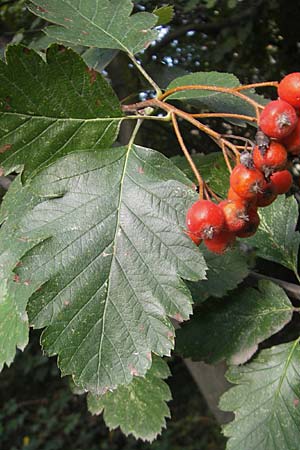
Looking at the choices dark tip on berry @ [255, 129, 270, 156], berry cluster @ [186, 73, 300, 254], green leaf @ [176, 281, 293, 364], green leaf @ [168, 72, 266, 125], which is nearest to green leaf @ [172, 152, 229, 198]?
green leaf @ [168, 72, 266, 125]

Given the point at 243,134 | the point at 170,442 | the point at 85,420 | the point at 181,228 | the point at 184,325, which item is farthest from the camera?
the point at 85,420

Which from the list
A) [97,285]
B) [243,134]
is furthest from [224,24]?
[97,285]

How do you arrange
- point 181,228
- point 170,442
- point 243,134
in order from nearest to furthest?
point 181,228 → point 243,134 → point 170,442

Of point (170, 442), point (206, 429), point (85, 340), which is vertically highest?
point (85, 340)

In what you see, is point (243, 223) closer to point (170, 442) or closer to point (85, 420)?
point (170, 442)

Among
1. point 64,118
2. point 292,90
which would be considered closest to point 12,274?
point 64,118

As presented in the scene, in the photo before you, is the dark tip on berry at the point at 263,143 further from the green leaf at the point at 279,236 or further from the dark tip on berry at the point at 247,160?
the green leaf at the point at 279,236

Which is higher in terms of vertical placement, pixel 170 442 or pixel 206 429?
pixel 170 442

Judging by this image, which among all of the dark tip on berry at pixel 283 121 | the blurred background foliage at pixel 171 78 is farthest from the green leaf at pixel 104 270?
the blurred background foliage at pixel 171 78
